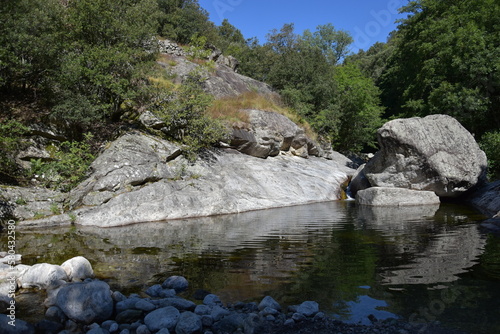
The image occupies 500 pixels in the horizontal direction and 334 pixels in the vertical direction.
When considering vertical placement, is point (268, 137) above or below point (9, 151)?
above

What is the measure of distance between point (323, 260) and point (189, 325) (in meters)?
4.40

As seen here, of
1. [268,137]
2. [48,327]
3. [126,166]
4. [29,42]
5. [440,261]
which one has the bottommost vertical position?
[48,327]

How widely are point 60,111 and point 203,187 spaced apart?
8289 millimetres

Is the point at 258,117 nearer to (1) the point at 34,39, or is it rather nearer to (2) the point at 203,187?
(2) the point at 203,187

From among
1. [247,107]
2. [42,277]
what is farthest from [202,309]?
[247,107]

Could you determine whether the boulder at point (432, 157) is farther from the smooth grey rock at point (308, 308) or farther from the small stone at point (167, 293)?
the small stone at point (167, 293)

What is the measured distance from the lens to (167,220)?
1473cm

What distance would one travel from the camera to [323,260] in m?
8.09

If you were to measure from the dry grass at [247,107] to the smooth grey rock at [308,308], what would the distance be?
18.3m

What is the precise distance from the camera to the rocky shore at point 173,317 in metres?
4.60

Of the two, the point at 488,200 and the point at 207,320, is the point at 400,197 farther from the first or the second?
the point at 207,320

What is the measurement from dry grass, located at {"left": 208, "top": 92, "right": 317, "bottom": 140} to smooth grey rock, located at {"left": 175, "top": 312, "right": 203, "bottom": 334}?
731 inches

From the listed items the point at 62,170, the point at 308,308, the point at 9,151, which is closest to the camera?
the point at 308,308

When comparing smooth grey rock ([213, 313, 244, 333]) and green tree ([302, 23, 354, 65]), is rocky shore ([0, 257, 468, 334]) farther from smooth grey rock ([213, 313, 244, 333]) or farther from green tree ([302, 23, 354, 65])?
green tree ([302, 23, 354, 65])
